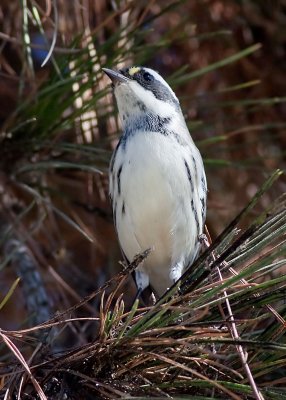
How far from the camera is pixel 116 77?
7.72ft

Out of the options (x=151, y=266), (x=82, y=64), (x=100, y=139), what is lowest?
(x=151, y=266)

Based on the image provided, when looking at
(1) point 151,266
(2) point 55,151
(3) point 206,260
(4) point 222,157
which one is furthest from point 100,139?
(3) point 206,260

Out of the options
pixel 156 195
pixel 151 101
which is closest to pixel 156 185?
pixel 156 195

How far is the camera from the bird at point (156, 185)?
2.28 metres

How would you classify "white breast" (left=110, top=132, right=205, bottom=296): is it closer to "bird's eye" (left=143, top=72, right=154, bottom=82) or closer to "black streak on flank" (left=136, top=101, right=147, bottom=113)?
"black streak on flank" (left=136, top=101, right=147, bottom=113)

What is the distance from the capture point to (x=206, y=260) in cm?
144

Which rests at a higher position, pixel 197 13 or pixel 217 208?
pixel 197 13

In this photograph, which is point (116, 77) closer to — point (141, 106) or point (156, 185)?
point (141, 106)

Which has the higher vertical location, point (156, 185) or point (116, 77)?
point (116, 77)

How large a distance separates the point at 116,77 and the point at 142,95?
0.20m

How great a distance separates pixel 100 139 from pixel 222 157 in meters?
0.55

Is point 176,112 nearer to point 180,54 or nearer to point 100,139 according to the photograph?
point 100,139

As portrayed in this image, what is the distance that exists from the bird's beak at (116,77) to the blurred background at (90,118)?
2 cm

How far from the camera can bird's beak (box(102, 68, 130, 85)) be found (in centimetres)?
229
